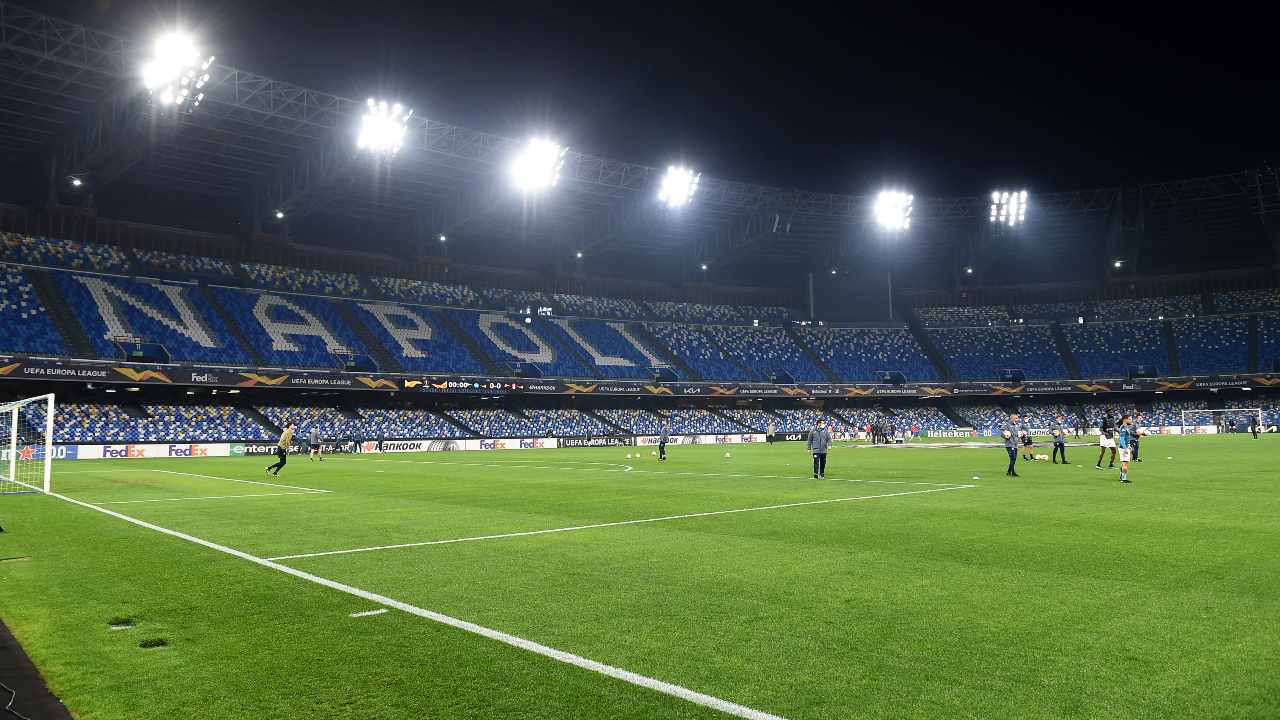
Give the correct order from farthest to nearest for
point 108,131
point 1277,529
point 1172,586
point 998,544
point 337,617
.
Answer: point 108,131
point 1277,529
point 998,544
point 1172,586
point 337,617

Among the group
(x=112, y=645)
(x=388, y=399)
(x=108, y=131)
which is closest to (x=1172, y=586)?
(x=112, y=645)

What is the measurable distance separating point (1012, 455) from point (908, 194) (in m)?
52.3

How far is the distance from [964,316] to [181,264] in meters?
75.9

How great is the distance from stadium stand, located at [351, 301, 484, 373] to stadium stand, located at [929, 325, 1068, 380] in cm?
Result: 5011

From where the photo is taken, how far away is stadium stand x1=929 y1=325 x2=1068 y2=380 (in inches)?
3091

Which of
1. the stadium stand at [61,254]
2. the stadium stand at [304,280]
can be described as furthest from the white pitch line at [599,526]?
the stadium stand at [304,280]

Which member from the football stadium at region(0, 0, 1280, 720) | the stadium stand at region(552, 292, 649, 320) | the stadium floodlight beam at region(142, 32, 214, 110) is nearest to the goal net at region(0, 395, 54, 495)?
the football stadium at region(0, 0, 1280, 720)

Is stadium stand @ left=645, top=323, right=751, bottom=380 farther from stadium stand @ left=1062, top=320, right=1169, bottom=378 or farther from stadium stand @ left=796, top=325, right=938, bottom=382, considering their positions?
stadium stand @ left=1062, top=320, right=1169, bottom=378

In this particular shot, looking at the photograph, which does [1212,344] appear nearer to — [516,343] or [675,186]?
[675,186]

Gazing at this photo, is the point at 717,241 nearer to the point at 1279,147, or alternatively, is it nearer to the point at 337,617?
the point at 1279,147

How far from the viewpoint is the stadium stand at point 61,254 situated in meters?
51.3


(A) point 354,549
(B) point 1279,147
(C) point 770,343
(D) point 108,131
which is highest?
(B) point 1279,147

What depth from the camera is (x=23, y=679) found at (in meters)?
5.30

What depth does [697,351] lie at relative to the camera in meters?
77.4
